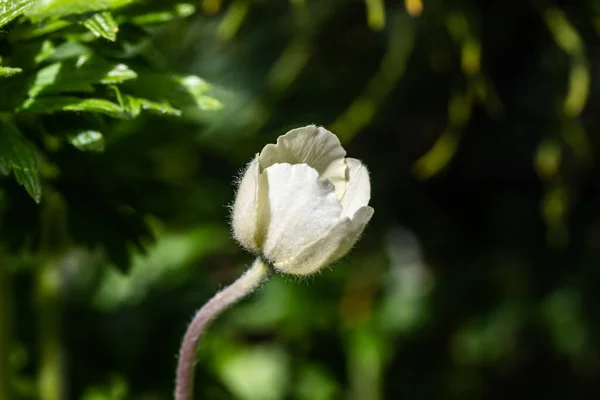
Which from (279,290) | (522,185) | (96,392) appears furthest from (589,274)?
(96,392)

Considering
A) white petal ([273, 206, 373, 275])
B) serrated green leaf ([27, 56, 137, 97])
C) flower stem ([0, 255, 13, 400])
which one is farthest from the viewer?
flower stem ([0, 255, 13, 400])

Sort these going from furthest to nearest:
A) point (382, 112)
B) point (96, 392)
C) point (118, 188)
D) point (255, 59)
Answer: point (255, 59)
point (382, 112)
point (96, 392)
point (118, 188)

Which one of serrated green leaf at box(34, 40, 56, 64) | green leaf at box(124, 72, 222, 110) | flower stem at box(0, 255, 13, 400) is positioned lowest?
flower stem at box(0, 255, 13, 400)

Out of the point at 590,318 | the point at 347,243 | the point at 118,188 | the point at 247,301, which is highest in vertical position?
the point at 347,243

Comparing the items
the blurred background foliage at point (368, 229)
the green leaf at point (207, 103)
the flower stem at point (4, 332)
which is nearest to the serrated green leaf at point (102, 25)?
the green leaf at point (207, 103)

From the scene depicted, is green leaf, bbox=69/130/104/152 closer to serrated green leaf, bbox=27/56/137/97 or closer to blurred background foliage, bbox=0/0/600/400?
serrated green leaf, bbox=27/56/137/97

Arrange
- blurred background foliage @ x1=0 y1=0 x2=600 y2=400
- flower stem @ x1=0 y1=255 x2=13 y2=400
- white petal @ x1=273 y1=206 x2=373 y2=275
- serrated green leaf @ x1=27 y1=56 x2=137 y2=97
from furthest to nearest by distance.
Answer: blurred background foliage @ x1=0 y1=0 x2=600 y2=400, flower stem @ x1=0 y1=255 x2=13 y2=400, serrated green leaf @ x1=27 y1=56 x2=137 y2=97, white petal @ x1=273 y1=206 x2=373 y2=275

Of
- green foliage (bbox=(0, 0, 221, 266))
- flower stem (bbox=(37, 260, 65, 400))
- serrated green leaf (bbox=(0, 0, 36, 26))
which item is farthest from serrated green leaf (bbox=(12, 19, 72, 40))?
flower stem (bbox=(37, 260, 65, 400))

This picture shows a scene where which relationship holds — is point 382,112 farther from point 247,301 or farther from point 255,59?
point 247,301

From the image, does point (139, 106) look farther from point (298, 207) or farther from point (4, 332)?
point (4, 332)
